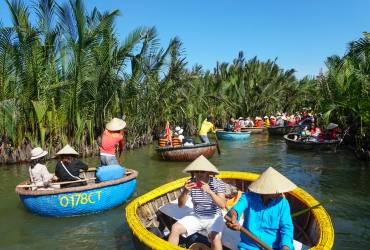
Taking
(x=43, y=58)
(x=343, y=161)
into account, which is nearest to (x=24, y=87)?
(x=43, y=58)

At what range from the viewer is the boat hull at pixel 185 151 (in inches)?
454

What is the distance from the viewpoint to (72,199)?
596 centimetres

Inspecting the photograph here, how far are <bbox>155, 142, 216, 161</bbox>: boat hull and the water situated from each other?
0.26 meters

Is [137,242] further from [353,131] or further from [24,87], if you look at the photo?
[353,131]

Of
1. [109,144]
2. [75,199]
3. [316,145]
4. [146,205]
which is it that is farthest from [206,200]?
[316,145]

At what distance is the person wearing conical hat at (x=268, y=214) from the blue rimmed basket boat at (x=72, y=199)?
Result: 3654 mm

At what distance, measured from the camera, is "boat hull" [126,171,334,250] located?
3.44m

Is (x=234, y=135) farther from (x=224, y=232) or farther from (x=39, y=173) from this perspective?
(x=224, y=232)

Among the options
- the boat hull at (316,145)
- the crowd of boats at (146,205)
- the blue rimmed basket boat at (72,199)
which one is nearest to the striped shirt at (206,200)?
the crowd of boats at (146,205)

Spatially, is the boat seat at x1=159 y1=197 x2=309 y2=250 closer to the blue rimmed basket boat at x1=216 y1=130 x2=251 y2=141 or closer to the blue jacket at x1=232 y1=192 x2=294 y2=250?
the blue jacket at x1=232 y1=192 x2=294 y2=250

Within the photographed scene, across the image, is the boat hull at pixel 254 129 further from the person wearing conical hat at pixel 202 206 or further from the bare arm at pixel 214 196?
the bare arm at pixel 214 196

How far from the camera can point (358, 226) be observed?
18.6 feet

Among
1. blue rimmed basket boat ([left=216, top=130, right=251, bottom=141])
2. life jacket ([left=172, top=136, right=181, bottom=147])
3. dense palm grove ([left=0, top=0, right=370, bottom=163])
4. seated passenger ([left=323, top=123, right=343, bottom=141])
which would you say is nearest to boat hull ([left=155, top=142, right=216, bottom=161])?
life jacket ([left=172, top=136, right=181, bottom=147])

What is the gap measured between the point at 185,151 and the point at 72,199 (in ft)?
19.7
